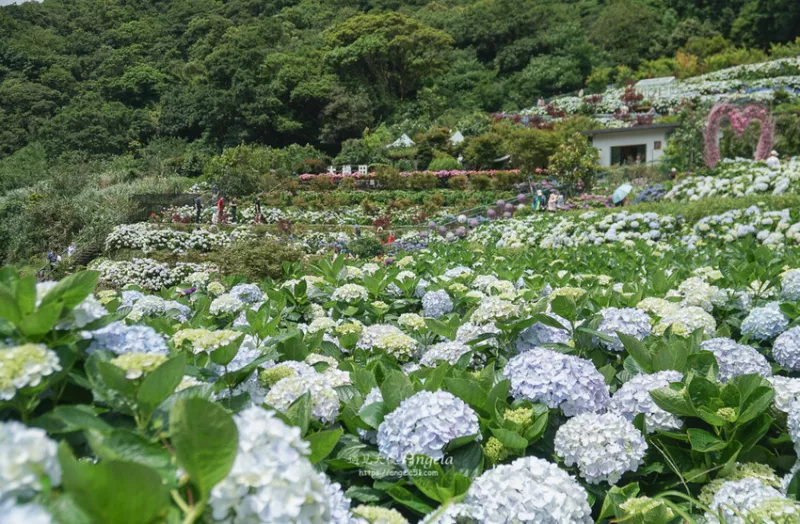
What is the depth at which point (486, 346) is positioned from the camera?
163 centimetres

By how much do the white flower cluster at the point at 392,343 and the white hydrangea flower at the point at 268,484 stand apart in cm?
111

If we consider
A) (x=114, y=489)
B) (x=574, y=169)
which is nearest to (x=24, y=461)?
(x=114, y=489)

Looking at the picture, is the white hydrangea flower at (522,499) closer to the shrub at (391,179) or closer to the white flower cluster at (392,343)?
the white flower cluster at (392,343)

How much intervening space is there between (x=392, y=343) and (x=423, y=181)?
19.9 meters

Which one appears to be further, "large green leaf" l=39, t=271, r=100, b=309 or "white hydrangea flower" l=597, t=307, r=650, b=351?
"white hydrangea flower" l=597, t=307, r=650, b=351

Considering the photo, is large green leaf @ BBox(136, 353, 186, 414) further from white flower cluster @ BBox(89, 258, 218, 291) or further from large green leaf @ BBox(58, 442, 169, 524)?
white flower cluster @ BBox(89, 258, 218, 291)

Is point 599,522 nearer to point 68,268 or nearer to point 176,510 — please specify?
point 176,510

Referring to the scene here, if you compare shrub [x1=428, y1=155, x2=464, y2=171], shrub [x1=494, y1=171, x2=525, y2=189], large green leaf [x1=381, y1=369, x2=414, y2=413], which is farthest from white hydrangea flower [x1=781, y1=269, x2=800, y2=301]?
shrub [x1=428, y1=155, x2=464, y2=171]

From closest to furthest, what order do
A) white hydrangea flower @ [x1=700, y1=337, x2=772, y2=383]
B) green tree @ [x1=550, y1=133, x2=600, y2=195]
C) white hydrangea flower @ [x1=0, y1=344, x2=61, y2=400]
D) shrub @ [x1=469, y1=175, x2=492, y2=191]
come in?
white hydrangea flower @ [x1=0, y1=344, x2=61, y2=400]
white hydrangea flower @ [x1=700, y1=337, x2=772, y2=383]
green tree @ [x1=550, y1=133, x2=600, y2=195]
shrub @ [x1=469, y1=175, x2=492, y2=191]

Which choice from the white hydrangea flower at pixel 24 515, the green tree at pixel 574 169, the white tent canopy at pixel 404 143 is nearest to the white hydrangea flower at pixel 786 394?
the white hydrangea flower at pixel 24 515

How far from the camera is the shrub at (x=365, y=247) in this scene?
10102 millimetres

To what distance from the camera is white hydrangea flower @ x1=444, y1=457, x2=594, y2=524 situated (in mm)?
935

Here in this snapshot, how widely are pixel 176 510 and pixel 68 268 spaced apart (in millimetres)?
12962

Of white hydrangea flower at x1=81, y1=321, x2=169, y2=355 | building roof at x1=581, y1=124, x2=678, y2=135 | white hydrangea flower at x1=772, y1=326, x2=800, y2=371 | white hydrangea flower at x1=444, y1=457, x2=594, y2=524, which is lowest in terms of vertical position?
building roof at x1=581, y1=124, x2=678, y2=135
